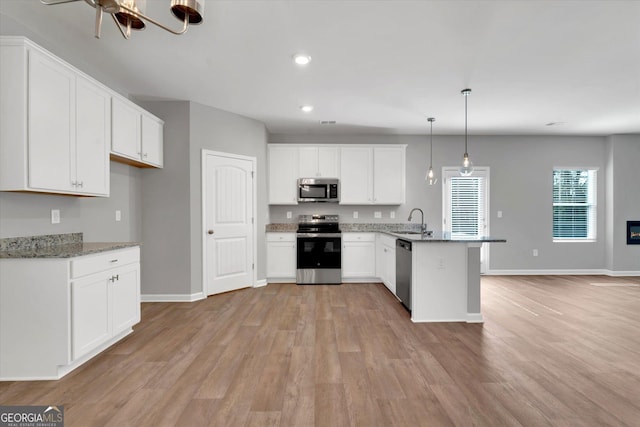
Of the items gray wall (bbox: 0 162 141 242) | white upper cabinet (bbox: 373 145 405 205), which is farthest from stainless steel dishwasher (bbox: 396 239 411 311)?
gray wall (bbox: 0 162 141 242)

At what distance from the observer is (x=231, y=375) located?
215cm

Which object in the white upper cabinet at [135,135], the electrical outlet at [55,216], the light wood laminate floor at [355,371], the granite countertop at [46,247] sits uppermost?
the white upper cabinet at [135,135]

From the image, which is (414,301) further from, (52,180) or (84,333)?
(52,180)

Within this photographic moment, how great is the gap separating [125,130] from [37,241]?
1358 mm

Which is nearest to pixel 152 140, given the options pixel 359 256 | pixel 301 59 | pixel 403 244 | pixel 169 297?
pixel 169 297

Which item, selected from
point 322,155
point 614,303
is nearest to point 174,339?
point 322,155

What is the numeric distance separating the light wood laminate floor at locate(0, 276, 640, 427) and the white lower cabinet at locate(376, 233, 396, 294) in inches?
26.9

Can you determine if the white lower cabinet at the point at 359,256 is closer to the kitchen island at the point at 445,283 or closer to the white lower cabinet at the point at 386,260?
the white lower cabinet at the point at 386,260

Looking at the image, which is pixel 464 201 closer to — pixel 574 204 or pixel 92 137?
pixel 574 204

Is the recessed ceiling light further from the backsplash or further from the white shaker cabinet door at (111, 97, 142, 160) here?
the backsplash

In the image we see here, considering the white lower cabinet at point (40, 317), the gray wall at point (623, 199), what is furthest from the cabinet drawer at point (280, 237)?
the gray wall at point (623, 199)

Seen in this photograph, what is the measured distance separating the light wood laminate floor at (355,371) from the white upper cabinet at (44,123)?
1.48 meters

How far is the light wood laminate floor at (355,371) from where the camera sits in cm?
175

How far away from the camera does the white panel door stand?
417 cm
